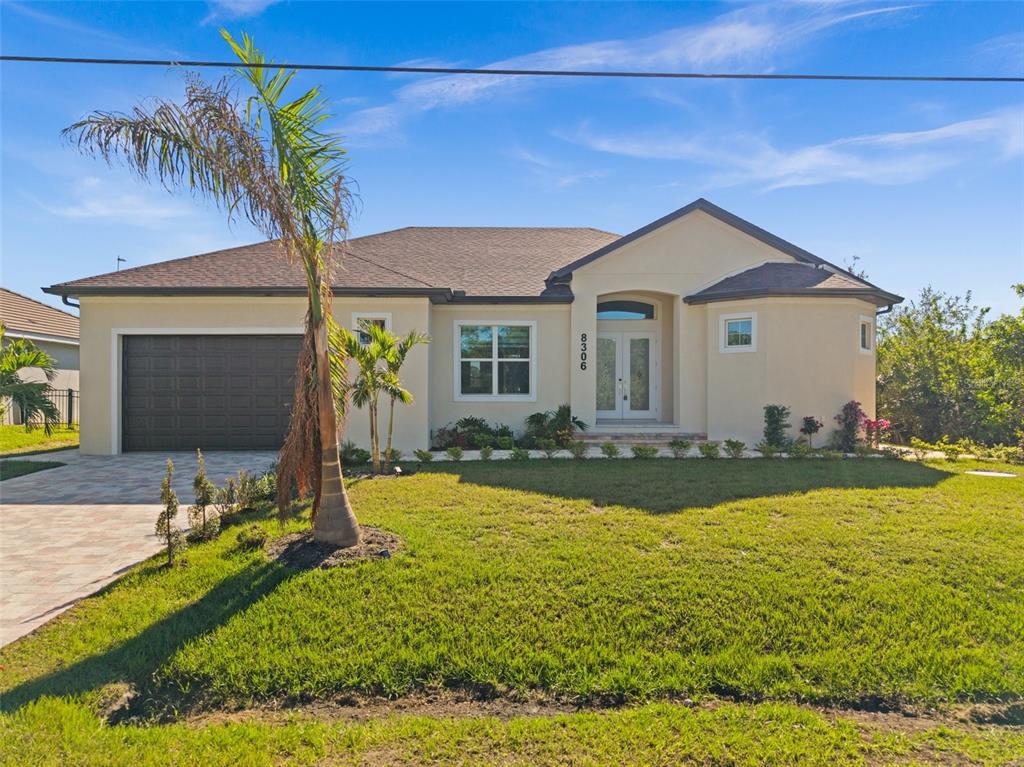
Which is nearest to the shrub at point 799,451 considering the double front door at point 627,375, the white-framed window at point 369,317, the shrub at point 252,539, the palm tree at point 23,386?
the double front door at point 627,375

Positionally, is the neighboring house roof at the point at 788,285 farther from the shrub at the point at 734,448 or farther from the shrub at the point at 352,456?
the shrub at the point at 352,456

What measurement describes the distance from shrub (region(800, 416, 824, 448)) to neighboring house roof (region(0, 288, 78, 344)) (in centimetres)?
2524

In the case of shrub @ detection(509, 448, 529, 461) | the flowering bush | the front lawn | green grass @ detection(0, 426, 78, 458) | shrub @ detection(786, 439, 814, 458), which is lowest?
the front lawn

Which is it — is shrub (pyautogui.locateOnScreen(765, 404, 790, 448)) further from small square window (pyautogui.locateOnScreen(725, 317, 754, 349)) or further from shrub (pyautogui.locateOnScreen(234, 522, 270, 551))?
shrub (pyautogui.locateOnScreen(234, 522, 270, 551))

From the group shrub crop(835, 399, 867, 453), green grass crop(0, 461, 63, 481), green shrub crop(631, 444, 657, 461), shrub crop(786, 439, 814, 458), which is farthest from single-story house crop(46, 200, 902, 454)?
green shrub crop(631, 444, 657, 461)

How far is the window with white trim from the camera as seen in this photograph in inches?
510

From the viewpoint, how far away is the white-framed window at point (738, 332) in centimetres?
→ 1251

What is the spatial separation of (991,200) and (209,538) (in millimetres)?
15243

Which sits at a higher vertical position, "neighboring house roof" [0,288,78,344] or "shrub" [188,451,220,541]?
"neighboring house roof" [0,288,78,344]

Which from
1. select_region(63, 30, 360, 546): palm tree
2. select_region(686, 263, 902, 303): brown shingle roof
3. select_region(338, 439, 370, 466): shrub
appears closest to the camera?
select_region(63, 30, 360, 546): palm tree

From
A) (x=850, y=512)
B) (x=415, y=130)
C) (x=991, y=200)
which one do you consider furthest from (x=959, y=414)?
(x=415, y=130)

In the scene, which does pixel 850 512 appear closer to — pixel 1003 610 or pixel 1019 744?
pixel 1003 610

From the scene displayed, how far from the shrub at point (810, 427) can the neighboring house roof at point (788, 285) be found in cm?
294

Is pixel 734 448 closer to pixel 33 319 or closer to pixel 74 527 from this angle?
pixel 74 527
